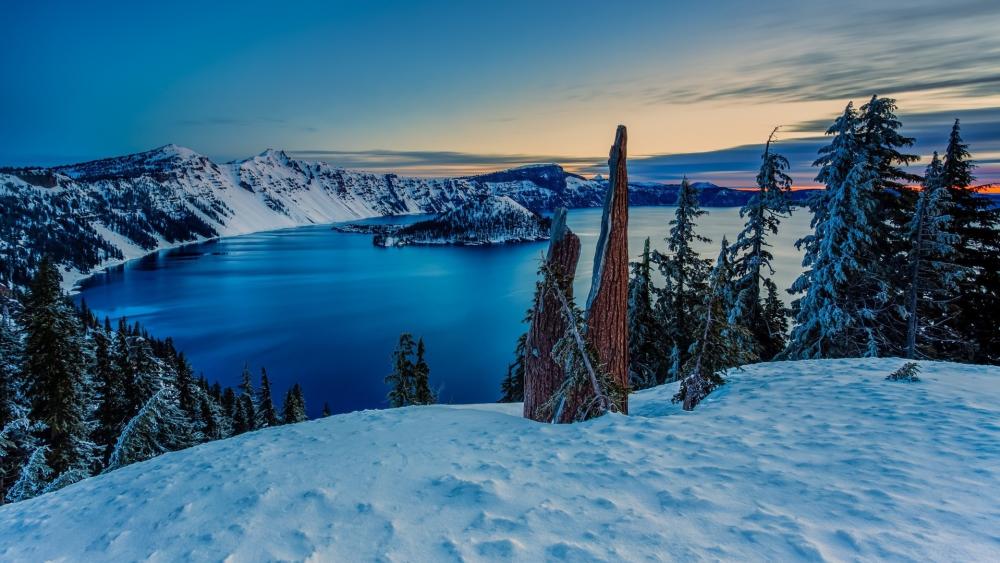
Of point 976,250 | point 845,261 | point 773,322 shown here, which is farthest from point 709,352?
point 773,322

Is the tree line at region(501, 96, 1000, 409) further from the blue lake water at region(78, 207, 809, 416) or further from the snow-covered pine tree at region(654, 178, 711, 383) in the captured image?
the blue lake water at region(78, 207, 809, 416)

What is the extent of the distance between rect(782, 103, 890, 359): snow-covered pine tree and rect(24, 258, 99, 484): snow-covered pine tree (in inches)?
1102

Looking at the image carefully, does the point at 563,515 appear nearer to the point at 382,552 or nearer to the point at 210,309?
the point at 382,552

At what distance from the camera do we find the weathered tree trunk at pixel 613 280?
25.3ft

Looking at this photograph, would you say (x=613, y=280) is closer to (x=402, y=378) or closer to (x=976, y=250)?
(x=976, y=250)

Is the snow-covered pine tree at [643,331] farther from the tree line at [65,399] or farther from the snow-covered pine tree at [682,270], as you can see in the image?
the tree line at [65,399]

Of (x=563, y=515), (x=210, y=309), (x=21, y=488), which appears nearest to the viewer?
(x=563, y=515)

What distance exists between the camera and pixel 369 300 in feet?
272

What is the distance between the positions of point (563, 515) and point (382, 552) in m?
1.47

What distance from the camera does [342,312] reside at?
2911 inches

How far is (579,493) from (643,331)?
1589cm

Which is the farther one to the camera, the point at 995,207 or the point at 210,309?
the point at 210,309

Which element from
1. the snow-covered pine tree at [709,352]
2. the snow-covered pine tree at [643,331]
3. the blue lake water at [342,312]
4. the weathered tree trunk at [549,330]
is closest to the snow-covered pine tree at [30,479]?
the weathered tree trunk at [549,330]

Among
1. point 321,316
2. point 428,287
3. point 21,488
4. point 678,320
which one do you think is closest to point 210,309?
point 321,316
